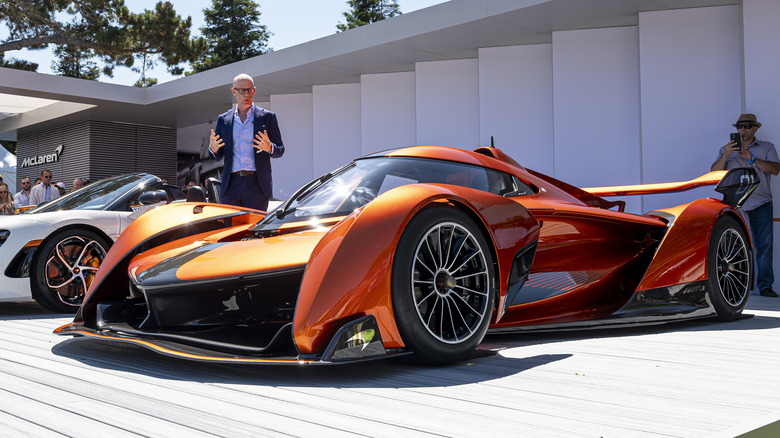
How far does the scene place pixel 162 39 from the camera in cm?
1973

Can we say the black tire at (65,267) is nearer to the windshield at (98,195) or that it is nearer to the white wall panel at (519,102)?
the windshield at (98,195)

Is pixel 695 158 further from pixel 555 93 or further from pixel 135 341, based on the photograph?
pixel 135 341

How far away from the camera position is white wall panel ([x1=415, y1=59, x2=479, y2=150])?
11031mm

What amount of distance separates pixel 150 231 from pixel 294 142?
1105 cm

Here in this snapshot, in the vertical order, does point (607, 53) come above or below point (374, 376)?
above

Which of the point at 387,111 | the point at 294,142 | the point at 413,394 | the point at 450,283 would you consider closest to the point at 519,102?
the point at 387,111

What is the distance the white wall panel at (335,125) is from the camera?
1316cm

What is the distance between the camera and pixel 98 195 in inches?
233

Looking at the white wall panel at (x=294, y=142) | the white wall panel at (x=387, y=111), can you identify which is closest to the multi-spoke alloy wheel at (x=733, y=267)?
the white wall panel at (x=387, y=111)

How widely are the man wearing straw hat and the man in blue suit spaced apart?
462 centimetres

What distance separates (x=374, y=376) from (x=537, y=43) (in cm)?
849

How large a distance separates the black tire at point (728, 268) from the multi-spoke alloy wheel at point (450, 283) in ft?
6.51

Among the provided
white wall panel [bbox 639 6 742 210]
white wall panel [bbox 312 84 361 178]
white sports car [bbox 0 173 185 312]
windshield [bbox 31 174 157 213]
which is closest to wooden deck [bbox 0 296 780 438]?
white sports car [bbox 0 173 185 312]

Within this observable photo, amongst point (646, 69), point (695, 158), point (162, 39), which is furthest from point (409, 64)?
point (162, 39)
